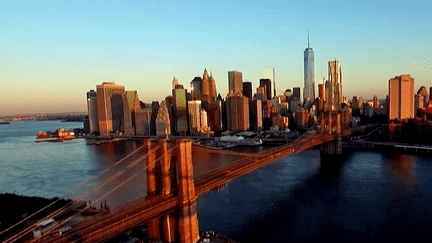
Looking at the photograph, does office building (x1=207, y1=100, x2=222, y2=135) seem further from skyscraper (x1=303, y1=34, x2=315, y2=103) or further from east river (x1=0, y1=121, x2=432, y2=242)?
skyscraper (x1=303, y1=34, x2=315, y2=103)

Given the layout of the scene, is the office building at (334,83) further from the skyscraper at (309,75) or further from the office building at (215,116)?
the skyscraper at (309,75)

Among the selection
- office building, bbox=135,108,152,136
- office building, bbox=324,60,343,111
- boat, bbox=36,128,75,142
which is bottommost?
boat, bbox=36,128,75,142

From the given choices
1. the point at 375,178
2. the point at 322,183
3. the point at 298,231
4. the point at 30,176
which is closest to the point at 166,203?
the point at 298,231

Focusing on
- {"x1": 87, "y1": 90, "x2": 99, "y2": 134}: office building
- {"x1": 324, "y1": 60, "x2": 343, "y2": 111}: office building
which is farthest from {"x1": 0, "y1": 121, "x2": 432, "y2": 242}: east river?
{"x1": 324, "y1": 60, "x2": 343, "y2": 111}: office building

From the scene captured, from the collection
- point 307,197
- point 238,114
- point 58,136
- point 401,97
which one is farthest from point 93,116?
point 307,197

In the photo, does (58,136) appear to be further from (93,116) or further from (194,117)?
(194,117)

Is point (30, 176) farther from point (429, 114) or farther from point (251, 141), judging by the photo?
point (429, 114)
